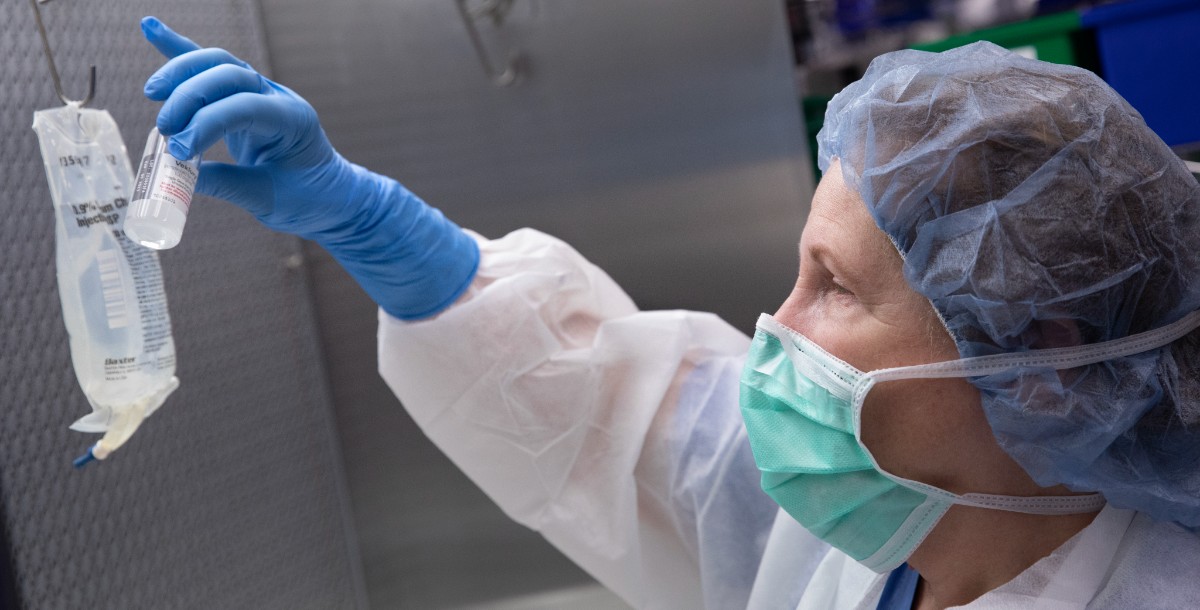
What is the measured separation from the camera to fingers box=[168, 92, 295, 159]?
729 millimetres

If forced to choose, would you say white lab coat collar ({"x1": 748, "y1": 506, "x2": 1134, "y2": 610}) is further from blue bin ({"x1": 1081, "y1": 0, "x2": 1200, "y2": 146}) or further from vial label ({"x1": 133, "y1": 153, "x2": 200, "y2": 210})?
blue bin ({"x1": 1081, "y1": 0, "x2": 1200, "y2": 146})

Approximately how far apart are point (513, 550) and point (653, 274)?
58 centimetres

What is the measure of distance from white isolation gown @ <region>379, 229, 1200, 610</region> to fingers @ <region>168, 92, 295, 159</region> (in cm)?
28

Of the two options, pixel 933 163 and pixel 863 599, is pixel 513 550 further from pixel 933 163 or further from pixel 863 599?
pixel 933 163

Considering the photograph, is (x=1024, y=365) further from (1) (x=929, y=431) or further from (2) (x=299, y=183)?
(2) (x=299, y=183)

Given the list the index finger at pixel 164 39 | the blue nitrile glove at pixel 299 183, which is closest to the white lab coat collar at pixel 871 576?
the blue nitrile glove at pixel 299 183

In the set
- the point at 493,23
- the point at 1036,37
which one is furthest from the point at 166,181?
the point at 1036,37

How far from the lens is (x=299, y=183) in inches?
35.4

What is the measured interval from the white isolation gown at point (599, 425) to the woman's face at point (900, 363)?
27cm

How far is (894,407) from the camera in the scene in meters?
0.74

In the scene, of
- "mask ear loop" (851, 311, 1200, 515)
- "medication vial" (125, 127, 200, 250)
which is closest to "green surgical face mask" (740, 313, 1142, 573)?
"mask ear loop" (851, 311, 1200, 515)

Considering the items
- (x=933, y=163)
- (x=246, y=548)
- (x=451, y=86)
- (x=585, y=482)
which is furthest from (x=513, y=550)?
(x=933, y=163)

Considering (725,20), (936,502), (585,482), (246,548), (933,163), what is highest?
(933,163)

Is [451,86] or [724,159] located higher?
[451,86]
